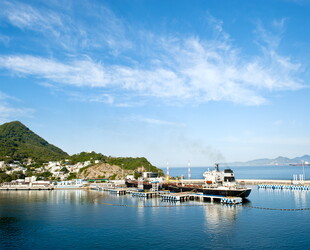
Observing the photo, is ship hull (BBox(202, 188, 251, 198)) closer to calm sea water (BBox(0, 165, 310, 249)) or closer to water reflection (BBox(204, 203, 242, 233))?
water reflection (BBox(204, 203, 242, 233))

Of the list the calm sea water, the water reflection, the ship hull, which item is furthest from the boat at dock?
the calm sea water

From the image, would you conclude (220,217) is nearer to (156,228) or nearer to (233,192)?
(156,228)

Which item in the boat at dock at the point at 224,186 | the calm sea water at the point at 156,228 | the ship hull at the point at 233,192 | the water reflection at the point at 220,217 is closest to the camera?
the calm sea water at the point at 156,228

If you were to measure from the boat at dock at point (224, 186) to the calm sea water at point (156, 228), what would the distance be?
44.3 ft

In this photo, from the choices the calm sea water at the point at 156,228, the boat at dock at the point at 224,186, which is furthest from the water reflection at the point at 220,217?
the boat at dock at the point at 224,186

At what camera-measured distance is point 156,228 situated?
185 feet

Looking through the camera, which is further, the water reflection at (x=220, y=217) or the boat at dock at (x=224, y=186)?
the boat at dock at (x=224, y=186)

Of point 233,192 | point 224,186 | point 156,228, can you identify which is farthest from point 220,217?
point 224,186

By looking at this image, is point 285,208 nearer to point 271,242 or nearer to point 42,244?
point 271,242

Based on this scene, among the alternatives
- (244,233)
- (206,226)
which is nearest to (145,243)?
(206,226)

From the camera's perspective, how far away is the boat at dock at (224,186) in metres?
92.8

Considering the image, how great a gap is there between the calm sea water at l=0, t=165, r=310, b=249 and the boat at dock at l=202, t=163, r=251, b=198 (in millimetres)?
13489

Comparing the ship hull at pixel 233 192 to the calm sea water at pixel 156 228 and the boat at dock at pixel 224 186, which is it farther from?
the calm sea water at pixel 156 228

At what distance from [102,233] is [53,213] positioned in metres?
29.1
